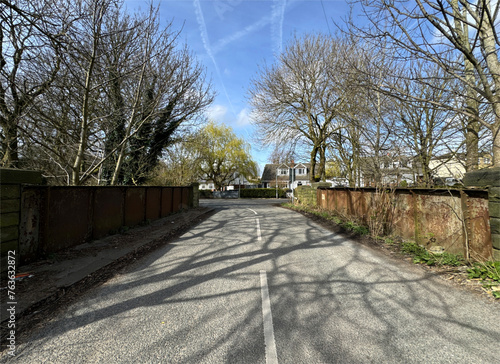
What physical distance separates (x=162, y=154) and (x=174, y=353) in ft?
54.2

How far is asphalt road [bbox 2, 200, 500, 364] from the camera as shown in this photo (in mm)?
2510

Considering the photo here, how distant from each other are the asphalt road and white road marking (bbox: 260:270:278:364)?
11mm

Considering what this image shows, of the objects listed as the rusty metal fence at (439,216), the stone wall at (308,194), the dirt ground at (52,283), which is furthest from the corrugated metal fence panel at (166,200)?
the stone wall at (308,194)

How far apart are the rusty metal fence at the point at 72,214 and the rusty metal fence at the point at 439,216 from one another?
8.35 m

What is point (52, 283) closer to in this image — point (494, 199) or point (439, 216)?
point (494, 199)

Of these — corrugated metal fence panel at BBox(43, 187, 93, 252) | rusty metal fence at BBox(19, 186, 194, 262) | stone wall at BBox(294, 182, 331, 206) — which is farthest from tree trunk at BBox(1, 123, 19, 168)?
stone wall at BBox(294, 182, 331, 206)

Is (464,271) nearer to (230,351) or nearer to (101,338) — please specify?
(230,351)

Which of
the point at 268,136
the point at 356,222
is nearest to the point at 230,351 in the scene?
the point at 356,222

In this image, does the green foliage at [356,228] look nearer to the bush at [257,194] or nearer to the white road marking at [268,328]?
the white road marking at [268,328]

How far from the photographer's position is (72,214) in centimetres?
636

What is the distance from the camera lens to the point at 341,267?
17.1ft

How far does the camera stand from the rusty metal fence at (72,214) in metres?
5.05

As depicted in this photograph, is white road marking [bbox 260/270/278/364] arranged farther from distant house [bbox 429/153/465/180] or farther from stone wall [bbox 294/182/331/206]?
stone wall [bbox 294/182/331/206]

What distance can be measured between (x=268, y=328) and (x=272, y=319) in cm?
21
